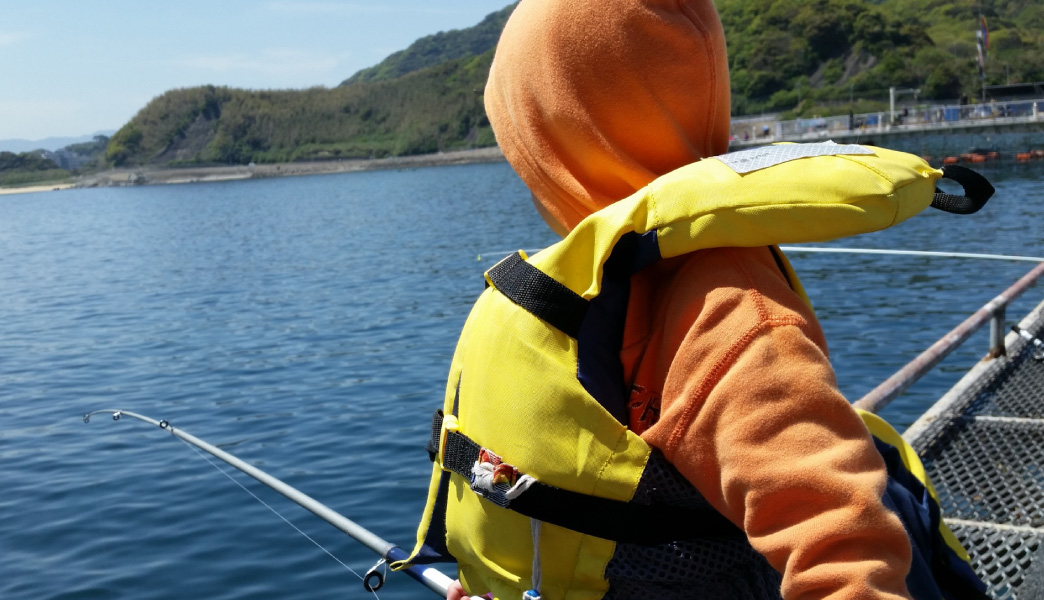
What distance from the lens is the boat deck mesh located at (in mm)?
3645

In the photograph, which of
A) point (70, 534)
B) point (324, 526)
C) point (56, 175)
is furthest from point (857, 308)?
point (56, 175)

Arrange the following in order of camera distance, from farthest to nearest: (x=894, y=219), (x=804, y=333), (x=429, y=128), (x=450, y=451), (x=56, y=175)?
(x=56, y=175) < (x=429, y=128) < (x=450, y=451) < (x=894, y=219) < (x=804, y=333)

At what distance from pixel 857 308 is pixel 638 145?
1395 centimetres

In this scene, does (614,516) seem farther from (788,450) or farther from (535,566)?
(788,450)

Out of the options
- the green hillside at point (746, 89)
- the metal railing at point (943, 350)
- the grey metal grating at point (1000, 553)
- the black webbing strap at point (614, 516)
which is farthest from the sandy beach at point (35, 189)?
the black webbing strap at point (614, 516)

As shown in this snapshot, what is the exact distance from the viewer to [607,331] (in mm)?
1438

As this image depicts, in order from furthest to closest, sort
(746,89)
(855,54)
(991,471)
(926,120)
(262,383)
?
(746,89), (855,54), (926,120), (262,383), (991,471)

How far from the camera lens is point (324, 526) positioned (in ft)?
24.4

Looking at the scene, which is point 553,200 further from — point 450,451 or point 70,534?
point 70,534

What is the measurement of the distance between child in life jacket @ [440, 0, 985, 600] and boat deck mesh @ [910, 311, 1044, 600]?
236 cm

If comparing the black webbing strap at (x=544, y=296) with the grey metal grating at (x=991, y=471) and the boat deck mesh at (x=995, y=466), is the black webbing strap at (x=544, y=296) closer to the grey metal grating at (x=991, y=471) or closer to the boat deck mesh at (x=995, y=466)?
the boat deck mesh at (x=995, y=466)

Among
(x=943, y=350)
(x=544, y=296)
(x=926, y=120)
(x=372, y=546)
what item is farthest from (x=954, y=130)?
(x=544, y=296)

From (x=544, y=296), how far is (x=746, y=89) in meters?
119

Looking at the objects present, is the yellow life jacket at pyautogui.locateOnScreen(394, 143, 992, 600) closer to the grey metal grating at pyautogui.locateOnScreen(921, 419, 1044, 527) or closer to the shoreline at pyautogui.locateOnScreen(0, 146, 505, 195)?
the grey metal grating at pyautogui.locateOnScreen(921, 419, 1044, 527)
